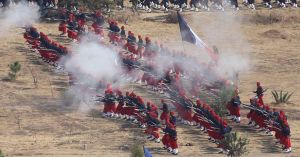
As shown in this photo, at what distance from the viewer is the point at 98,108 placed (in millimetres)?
27281

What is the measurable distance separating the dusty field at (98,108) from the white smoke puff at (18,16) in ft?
2.38

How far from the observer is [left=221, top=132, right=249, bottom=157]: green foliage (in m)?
22.2

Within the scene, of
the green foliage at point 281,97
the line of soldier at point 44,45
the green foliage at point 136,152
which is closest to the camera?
the green foliage at point 136,152

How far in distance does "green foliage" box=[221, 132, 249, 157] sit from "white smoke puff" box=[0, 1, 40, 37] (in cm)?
1738

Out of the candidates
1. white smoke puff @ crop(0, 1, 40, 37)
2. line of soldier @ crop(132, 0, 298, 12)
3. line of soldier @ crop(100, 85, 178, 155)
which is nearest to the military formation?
line of soldier @ crop(100, 85, 178, 155)

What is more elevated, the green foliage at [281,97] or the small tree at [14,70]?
the small tree at [14,70]

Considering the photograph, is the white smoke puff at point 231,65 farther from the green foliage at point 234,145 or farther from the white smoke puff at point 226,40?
the green foliage at point 234,145

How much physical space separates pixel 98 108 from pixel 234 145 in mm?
6560

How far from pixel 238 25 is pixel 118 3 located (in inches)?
272

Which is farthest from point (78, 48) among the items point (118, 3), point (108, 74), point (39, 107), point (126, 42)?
point (118, 3)

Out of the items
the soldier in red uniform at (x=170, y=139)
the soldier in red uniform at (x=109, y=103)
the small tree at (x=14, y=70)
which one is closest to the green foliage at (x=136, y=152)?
the soldier in red uniform at (x=170, y=139)

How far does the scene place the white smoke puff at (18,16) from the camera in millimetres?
38281

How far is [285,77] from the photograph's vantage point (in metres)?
32.6

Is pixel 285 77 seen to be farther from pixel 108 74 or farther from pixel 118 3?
pixel 118 3
